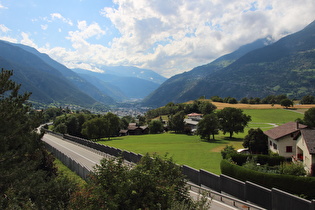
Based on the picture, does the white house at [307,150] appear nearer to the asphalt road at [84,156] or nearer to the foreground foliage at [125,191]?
the foreground foliage at [125,191]

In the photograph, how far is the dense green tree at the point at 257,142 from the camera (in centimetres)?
4447

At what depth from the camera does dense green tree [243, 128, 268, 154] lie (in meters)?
44.5

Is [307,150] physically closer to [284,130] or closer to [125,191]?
[284,130]

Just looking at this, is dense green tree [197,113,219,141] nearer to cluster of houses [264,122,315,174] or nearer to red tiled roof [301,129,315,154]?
cluster of houses [264,122,315,174]

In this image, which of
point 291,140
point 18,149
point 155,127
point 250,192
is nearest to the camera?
point 250,192

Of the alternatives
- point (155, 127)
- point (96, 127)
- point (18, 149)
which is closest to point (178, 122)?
point (155, 127)

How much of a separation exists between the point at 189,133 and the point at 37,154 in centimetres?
7084

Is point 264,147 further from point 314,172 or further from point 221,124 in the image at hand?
point 221,124

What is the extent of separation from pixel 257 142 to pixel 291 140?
20.6 ft

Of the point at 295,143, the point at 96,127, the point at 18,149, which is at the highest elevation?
the point at 18,149

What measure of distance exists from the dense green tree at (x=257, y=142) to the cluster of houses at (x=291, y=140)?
1156mm

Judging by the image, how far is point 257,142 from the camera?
44.4m

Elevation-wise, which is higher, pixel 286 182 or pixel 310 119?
pixel 310 119

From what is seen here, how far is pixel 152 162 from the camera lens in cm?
1245
